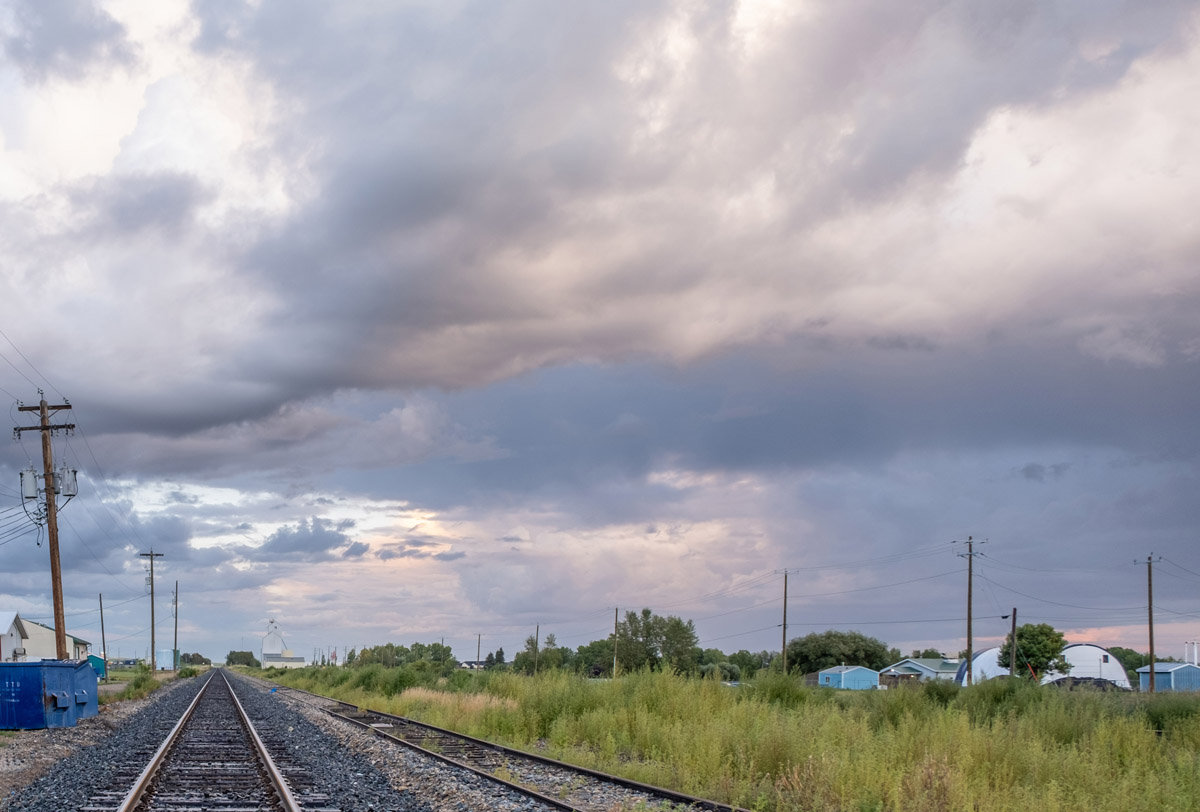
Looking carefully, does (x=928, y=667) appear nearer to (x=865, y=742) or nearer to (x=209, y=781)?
(x=865, y=742)

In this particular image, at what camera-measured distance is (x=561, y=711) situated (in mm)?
23750

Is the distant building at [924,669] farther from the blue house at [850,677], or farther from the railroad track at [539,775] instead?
the railroad track at [539,775]

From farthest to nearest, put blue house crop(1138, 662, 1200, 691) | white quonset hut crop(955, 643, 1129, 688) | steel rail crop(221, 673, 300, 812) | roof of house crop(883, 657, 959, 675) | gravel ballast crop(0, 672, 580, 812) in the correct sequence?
roof of house crop(883, 657, 959, 675) → white quonset hut crop(955, 643, 1129, 688) → blue house crop(1138, 662, 1200, 691) → gravel ballast crop(0, 672, 580, 812) → steel rail crop(221, 673, 300, 812)

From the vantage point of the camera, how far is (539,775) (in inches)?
624

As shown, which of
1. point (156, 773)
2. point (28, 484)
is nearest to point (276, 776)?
point (156, 773)

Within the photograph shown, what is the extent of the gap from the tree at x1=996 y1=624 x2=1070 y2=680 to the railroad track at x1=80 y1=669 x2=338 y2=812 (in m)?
82.3

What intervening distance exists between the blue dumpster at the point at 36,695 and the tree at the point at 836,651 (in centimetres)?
9664

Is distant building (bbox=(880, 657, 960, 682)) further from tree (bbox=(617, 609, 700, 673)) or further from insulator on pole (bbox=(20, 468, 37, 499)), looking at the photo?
insulator on pole (bbox=(20, 468, 37, 499))

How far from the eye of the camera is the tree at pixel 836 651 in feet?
376

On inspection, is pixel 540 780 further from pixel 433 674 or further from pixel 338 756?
pixel 433 674

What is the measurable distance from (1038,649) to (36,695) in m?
89.9

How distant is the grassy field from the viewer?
1204 centimetres

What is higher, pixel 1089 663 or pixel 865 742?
pixel 865 742

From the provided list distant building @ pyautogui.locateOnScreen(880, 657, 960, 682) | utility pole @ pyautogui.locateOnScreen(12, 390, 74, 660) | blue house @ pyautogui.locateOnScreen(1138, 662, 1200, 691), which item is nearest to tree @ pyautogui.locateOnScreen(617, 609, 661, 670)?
distant building @ pyautogui.locateOnScreen(880, 657, 960, 682)
